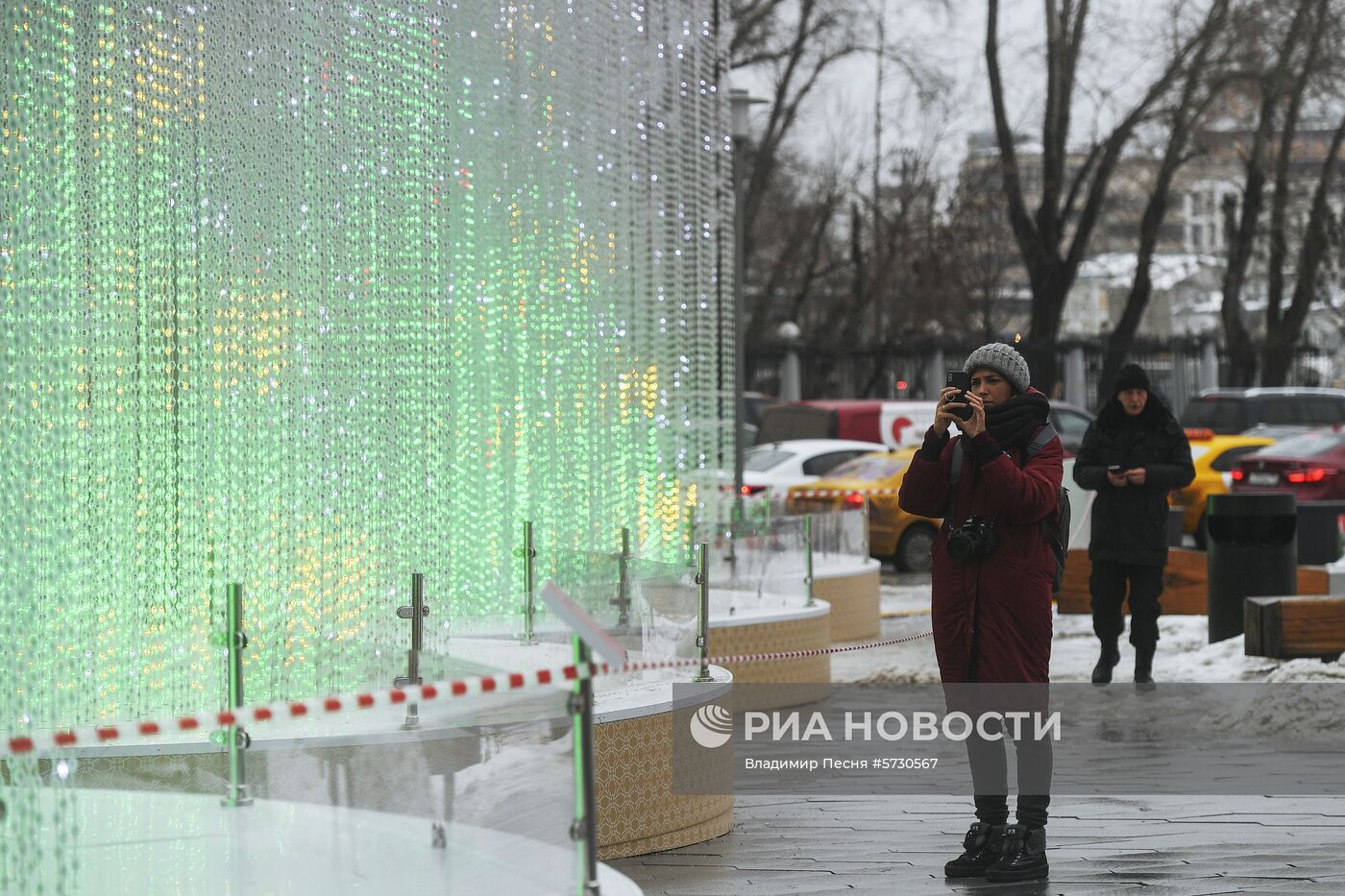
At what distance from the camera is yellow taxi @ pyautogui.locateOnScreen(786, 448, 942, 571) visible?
62.0 ft

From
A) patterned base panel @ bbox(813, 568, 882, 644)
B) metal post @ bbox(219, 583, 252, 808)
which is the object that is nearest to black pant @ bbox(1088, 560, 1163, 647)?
patterned base panel @ bbox(813, 568, 882, 644)

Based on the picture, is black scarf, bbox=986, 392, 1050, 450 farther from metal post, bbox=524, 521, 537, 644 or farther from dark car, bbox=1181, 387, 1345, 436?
dark car, bbox=1181, 387, 1345, 436

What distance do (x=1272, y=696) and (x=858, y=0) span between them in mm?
26945

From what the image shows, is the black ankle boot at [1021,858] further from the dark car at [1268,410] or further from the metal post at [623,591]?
the dark car at [1268,410]

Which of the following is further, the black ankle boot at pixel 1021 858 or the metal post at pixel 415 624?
the metal post at pixel 415 624

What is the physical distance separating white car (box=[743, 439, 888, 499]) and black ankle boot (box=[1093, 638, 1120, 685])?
33.3ft

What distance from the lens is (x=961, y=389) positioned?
5.98 metres

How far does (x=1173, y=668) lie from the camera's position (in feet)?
34.6

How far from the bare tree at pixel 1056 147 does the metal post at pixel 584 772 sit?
28.6m

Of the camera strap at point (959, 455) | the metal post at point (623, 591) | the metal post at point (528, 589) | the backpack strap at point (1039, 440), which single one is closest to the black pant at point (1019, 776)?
the camera strap at point (959, 455)

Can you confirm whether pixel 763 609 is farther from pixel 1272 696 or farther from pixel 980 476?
pixel 980 476

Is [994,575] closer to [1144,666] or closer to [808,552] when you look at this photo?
[1144,666]

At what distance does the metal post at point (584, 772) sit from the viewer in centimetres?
431

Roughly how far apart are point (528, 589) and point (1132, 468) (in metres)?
3.91
